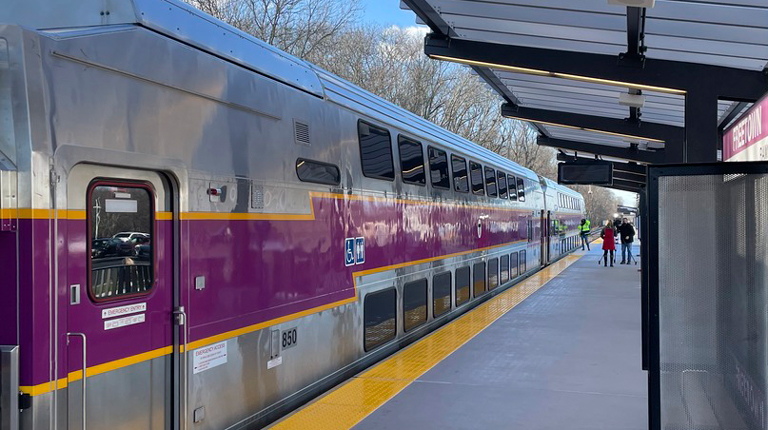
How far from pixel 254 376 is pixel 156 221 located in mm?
1620

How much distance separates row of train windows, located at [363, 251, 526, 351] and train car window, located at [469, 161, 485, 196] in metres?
1.34

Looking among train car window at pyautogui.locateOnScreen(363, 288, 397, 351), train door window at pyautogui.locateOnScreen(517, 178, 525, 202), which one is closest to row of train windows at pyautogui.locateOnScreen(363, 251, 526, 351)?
train car window at pyautogui.locateOnScreen(363, 288, 397, 351)

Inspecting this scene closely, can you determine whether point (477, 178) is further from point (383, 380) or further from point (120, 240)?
point (120, 240)

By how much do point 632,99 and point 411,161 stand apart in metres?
3.99

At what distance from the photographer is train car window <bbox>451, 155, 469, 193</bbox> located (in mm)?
10867

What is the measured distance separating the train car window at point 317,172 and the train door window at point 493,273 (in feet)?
25.1

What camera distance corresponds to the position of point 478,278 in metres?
12.8

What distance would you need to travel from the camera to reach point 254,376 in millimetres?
5184

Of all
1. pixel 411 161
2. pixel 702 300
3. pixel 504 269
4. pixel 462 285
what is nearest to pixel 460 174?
pixel 462 285

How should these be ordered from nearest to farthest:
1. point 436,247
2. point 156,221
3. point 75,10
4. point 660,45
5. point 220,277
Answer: point 75,10 < point 156,221 < point 220,277 < point 660,45 < point 436,247

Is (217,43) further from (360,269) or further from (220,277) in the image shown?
(360,269)

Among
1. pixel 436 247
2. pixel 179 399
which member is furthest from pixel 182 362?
pixel 436 247

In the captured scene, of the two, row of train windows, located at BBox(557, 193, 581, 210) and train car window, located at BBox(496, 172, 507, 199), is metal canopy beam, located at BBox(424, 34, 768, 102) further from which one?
row of train windows, located at BBox(557, 193, 581, 210)

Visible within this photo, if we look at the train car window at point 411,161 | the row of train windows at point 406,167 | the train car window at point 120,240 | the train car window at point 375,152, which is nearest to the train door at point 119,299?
the train car window at point 120,240
